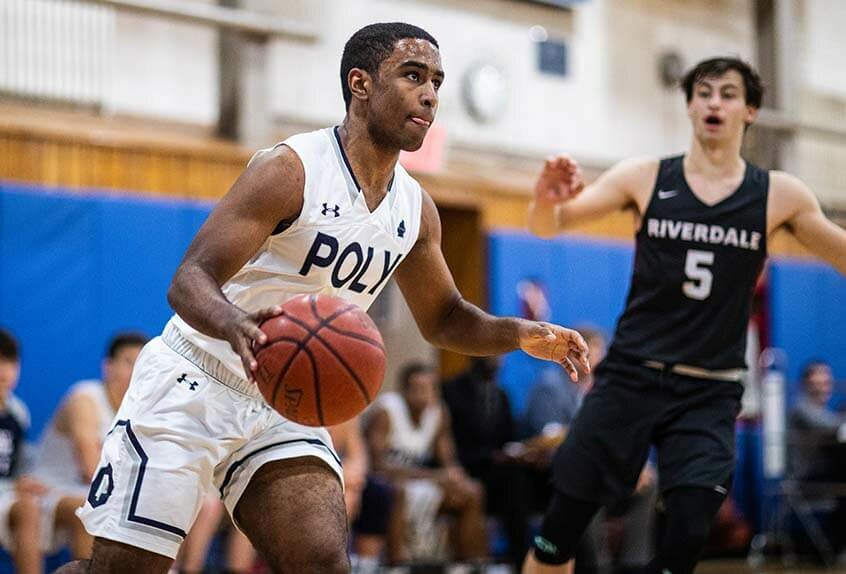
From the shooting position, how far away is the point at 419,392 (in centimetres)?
1008

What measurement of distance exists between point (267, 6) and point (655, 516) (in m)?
5.86

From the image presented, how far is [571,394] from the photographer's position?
1081 cm

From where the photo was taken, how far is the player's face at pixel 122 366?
7.77m

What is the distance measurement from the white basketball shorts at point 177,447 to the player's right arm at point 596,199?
1.77 m

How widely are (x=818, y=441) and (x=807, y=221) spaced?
8070mm

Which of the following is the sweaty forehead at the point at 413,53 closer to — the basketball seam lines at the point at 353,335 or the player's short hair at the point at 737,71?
the basketball seam lines at the point at 353,335

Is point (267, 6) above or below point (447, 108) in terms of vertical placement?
above

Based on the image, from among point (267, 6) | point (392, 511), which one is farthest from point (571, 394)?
point (267, 6)

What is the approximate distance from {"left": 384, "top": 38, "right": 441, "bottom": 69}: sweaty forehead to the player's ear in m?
0.10

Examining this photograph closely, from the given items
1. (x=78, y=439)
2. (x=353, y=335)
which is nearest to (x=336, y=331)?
(x=353, y=335)

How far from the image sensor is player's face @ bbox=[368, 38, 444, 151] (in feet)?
12.9

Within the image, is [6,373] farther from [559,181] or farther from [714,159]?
[714,159]

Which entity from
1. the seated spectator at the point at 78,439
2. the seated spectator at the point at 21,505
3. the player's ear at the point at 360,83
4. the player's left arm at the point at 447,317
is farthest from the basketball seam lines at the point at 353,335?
the seated spectator at the point at 21,505

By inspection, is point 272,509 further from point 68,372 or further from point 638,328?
point 68,372
